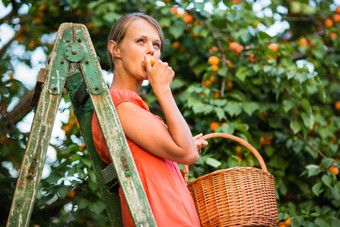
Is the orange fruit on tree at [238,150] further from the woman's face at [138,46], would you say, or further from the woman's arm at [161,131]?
the woman's arm at [161,131]

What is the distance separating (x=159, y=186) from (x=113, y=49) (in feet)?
1.95

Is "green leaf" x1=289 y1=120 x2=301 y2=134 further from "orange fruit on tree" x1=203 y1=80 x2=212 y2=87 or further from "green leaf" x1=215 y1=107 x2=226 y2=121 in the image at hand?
"orange fruit on tree" x1=203 y1=80 x2=212 y2=87

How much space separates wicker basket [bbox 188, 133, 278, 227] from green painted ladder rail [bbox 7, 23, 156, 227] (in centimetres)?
40

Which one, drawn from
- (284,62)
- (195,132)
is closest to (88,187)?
(195,132)

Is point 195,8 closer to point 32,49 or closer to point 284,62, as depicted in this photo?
point 284,62

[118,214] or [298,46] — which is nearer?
[118,214]

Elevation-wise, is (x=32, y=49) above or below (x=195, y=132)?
above

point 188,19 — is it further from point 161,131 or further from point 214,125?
point 161,131

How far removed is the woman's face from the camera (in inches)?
63.4

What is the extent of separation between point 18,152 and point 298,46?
240cm

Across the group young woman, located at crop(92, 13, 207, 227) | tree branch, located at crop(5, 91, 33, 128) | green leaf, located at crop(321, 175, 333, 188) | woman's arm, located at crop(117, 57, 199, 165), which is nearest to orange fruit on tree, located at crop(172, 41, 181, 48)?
tree branch, located at crop(5, 91, 33, 128)

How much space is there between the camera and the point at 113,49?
1.72m

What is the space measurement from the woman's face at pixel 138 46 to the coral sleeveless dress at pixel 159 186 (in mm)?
111

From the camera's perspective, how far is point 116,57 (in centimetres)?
170
